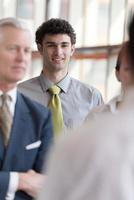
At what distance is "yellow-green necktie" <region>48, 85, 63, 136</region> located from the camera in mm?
2630

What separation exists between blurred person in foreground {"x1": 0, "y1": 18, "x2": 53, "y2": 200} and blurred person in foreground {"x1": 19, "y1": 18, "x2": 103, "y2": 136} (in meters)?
0.91

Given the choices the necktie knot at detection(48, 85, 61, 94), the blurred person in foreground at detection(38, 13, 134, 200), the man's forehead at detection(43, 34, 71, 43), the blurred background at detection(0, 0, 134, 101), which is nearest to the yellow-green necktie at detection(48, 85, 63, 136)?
the necktie knot at detection(48, 85, 61, 94)

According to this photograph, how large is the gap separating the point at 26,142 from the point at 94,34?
122 inches

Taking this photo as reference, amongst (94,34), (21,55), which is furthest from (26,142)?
(94,34)

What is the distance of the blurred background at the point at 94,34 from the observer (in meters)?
4.48

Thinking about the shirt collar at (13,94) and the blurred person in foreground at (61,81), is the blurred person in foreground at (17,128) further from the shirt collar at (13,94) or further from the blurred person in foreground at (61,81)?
the blurred person in foreground at (61,81)

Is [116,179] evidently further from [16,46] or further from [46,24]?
[46,24]

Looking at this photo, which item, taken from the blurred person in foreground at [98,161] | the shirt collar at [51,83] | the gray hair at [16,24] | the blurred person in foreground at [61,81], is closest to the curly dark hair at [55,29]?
the blurred person in foreground at [61,81]

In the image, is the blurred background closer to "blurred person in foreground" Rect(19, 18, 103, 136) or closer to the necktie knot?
"blurred person in foreground" Rect(19, 18, 103, 136)

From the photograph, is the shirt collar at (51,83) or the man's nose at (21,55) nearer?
the man's nose at (21,55)

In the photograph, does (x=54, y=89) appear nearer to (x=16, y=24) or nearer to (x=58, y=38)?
(x=58, y=38)

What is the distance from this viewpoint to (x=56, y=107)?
9.03ft

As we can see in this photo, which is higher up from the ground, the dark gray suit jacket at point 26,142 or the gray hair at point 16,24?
the gray hair at point 16,24

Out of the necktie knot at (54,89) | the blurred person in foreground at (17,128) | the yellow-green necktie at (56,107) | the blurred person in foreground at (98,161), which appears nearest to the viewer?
the blurred person in foreground at (98,161)
